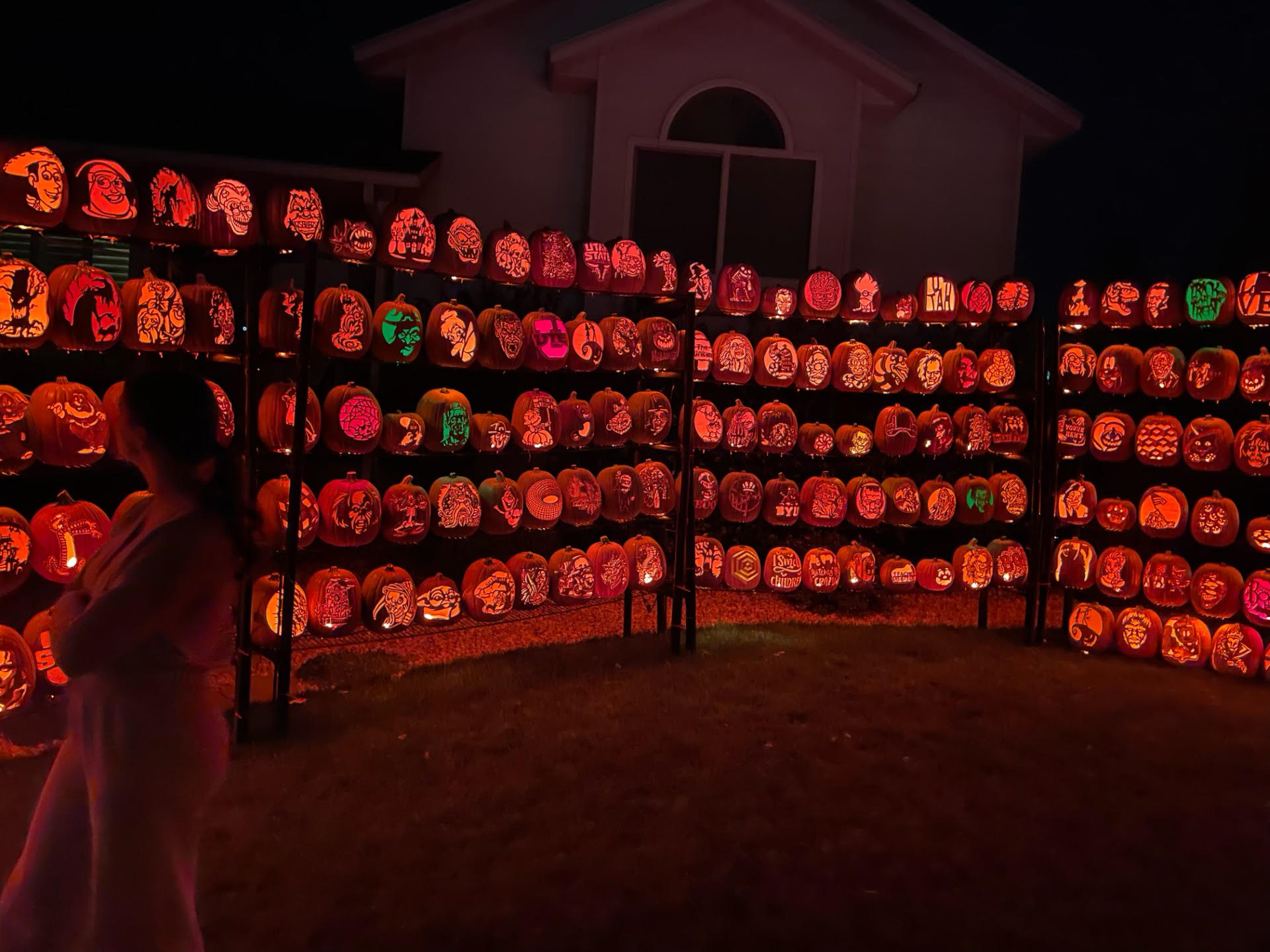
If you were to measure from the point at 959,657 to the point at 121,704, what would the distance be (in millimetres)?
5922

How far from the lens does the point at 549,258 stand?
6219 millimetres

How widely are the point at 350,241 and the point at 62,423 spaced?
5.57 feet

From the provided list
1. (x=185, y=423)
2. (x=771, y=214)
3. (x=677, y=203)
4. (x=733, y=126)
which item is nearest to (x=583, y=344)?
(x=185, y=423)

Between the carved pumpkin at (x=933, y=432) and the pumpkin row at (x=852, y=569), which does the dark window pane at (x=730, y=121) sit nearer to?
the carved pumpkin at (x=933, y=432)

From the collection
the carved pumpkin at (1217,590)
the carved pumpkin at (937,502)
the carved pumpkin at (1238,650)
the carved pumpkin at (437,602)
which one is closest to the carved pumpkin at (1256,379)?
the carved pumpkin at (1217,590)

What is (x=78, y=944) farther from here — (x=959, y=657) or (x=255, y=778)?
(x=959, y=657)

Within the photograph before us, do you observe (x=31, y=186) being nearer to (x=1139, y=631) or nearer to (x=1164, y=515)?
(x=1164, y=515)

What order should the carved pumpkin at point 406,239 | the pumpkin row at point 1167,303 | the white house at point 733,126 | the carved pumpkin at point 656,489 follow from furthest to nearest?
the white house at point 733,126
the carved pumpkin at point 656,489
the pumpkin row at point 1167,303
the carved pumpkin at point 406,239

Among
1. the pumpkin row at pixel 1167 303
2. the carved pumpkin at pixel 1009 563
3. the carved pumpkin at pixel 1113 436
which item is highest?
the pumpkin row at pixel 1167 303

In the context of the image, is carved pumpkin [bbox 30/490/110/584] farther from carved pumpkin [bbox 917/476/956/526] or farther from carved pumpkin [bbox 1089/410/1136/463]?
carved pumpkin [bbox 1089/410/1136/463]

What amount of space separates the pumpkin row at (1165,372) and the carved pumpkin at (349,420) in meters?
4.85

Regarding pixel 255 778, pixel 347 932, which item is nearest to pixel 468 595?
pixel 255 778

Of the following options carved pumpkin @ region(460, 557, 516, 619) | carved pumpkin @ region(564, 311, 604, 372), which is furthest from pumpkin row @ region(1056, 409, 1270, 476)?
carved pumpkin @ region(460, 557, 516, 619)

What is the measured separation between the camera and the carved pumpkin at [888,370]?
7250 mm
